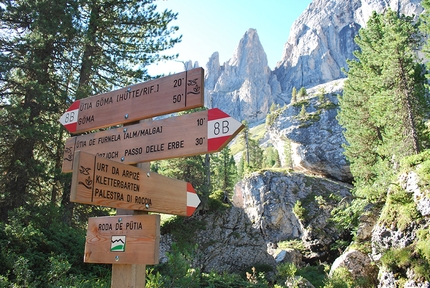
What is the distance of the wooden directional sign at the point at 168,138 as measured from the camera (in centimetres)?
283

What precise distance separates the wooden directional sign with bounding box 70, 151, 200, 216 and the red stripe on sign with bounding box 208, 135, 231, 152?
0.72m

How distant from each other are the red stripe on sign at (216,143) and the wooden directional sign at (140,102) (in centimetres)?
44

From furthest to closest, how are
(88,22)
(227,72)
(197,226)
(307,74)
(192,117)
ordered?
(227,72), (307,74), (197,226), (88,22), (192,117)

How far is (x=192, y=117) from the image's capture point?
3023 mm

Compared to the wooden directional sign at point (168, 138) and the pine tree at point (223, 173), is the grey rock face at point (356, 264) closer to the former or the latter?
the wooden directional sign at point (168, 138)

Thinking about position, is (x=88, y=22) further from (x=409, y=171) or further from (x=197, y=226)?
(x=409, y=171)

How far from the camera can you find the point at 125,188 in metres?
2.82

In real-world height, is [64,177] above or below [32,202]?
above

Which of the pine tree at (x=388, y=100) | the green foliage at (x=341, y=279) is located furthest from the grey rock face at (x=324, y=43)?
the green foliage at (x=341, y=279)

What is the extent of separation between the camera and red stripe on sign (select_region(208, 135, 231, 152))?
9.03ft

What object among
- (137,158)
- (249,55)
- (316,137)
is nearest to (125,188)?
(137,158)

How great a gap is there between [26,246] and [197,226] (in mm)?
10666

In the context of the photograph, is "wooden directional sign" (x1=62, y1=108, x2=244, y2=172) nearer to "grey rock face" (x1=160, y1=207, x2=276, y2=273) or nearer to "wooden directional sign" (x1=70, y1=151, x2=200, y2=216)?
"wooden directional sign" (x1=70, y1=151, x2=200, y2=216)

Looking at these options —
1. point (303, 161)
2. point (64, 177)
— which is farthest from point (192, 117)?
point (303, 161)
